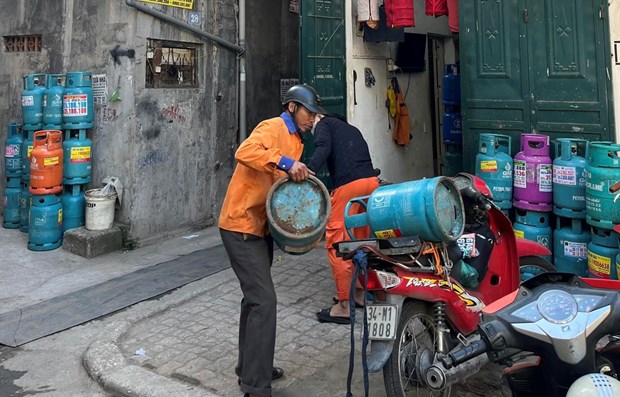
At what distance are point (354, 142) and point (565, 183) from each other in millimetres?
1869

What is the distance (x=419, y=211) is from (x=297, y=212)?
72cm

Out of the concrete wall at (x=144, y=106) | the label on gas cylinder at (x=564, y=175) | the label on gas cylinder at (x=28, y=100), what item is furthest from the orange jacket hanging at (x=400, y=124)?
the label on gas cylinder at (x=28, y=100)

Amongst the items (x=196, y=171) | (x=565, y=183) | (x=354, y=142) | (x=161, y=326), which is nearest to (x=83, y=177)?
(x=196, y=171)

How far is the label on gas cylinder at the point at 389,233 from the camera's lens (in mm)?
3164

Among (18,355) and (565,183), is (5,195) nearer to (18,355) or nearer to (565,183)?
(18,355)

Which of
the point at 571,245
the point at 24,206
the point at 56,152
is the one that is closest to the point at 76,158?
the point at 56,152

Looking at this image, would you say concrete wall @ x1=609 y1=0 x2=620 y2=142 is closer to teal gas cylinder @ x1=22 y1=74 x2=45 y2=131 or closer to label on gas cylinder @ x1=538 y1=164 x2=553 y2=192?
label on gas cylinder @ x1=538 y1=164 x2=553 y2=192

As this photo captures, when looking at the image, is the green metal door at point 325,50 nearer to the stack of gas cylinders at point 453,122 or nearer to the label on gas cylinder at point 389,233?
the stack of gas cylinders at point 453,122

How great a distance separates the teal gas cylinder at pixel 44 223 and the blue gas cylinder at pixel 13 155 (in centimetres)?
101

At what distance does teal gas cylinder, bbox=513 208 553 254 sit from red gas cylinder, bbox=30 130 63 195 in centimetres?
517

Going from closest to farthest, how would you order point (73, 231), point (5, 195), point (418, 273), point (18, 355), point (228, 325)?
point (418, 273)
point (18, 355)
point (228, 325)
point (73, 231)
point (5, 195)

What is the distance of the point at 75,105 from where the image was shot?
22.5ft

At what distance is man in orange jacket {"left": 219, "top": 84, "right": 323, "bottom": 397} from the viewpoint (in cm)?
335

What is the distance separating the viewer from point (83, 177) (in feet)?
22.9
